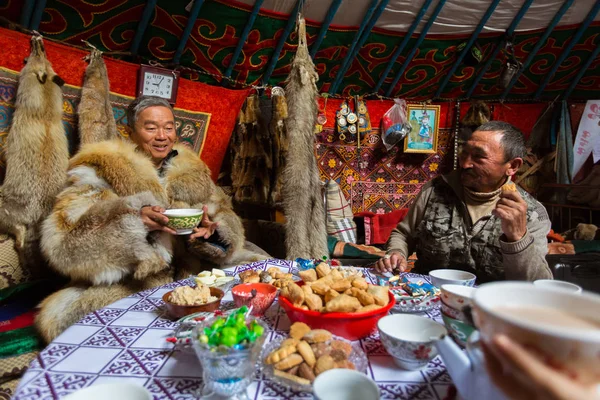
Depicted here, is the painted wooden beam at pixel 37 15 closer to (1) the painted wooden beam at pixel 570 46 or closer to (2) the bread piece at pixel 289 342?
(2) the bread piece at pixel 289 342

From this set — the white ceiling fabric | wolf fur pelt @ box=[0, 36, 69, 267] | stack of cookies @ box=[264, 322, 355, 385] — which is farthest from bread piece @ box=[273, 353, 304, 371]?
the white ceiling fabric

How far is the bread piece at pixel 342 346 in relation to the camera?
32.6 inches

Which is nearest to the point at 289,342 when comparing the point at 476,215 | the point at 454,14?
the point at 476,215

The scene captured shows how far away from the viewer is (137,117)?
227 cm

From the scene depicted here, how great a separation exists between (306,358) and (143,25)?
3.18 metres

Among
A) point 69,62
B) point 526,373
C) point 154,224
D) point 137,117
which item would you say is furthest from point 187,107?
point 526,373

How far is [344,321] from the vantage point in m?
0.96

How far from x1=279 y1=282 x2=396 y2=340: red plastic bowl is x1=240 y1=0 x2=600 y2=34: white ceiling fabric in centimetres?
A: 321

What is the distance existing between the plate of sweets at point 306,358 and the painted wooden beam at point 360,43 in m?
3.67

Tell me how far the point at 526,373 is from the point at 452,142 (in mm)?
4865

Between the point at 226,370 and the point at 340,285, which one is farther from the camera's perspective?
the point at 340,285

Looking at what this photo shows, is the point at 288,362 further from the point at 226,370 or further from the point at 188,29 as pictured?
the point at 188,29

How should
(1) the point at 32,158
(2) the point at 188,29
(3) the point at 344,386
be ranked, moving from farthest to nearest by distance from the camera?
(2) the point at 188,29, (1) the point at 32,158, (3) the point at 344,386

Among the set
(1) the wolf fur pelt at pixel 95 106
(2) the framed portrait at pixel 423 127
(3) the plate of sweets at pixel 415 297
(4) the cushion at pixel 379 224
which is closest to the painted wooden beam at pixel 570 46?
(2) the framed portrait at pixel 423 127
